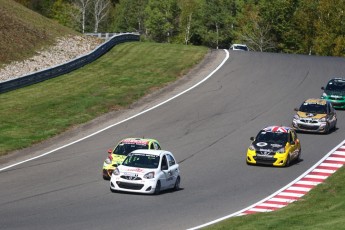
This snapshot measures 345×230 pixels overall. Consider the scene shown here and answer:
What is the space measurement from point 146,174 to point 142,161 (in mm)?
1185

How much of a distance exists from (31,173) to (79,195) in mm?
5416

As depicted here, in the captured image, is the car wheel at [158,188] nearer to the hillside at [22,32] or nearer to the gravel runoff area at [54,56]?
the gravel runoff area at [54,56]

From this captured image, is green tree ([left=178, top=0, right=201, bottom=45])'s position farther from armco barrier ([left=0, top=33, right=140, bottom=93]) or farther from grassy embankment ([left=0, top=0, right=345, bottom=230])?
grassy embankment ([left=0, top=0, right=345, bottom=230])

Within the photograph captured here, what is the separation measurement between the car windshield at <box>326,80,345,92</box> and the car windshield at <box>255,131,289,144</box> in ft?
52.4

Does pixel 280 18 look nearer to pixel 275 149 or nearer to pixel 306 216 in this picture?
pixel 275 149

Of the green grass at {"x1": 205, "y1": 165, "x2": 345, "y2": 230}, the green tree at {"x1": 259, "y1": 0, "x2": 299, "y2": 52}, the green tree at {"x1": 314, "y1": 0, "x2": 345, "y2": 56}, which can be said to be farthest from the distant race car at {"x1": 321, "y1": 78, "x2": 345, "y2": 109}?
the green tree at {"x1": 259, "y1": 0, "x2": 299, "y2": 52}

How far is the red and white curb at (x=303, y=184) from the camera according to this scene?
27.6 m

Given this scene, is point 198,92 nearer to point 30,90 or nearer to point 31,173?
point 30,90

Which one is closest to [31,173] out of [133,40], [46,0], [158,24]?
[133,40]

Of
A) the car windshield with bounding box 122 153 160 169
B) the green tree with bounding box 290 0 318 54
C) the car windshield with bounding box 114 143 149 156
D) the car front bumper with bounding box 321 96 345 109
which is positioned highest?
the car windshield with bounding box 122 153 160 169

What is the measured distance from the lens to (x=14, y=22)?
7119 centimetres

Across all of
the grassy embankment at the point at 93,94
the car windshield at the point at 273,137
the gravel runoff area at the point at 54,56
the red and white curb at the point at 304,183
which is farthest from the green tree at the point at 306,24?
the car windshield at the point at 273,137

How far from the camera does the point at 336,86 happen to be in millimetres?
53094

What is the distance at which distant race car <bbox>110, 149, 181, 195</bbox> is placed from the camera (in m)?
28.9
